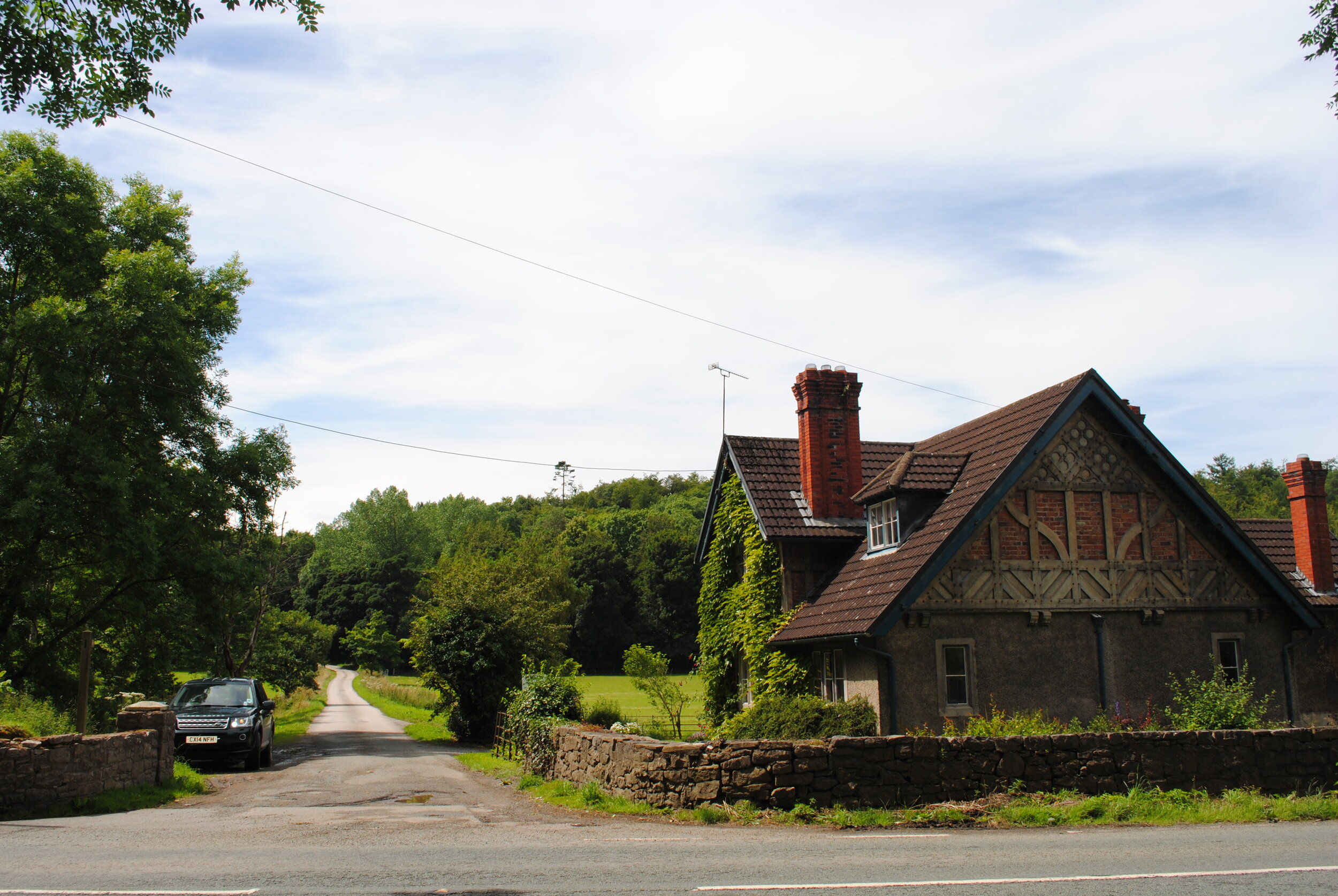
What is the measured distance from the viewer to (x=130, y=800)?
1263 centimetres

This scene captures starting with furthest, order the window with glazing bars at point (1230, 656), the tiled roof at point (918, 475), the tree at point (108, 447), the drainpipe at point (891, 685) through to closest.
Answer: the tree at point (108, 447), the window with glazing bars at point (1230, 656), the tiled roof at point (918, 475), the drainpipe at point (891, 685)

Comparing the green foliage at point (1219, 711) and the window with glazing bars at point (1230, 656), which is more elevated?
the window with glazing bars at point (1230, 656)

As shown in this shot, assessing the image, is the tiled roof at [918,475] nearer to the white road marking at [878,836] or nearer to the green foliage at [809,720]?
the green foliage at [809,720]

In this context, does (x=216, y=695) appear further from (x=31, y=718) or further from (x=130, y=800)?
(x=130, y=800)

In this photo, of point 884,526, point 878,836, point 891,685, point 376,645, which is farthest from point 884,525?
point 376,645

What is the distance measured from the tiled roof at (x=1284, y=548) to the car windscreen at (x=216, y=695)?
75.2 ft

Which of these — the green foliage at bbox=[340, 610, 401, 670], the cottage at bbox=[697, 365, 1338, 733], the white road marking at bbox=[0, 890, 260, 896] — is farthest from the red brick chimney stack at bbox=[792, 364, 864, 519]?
the green foliage at bbox=[340, 610, 401, 670]

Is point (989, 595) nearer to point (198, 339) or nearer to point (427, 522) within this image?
point (198, 339)

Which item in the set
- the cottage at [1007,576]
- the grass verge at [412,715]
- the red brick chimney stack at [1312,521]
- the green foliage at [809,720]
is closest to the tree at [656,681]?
the cottage at [1007,576]

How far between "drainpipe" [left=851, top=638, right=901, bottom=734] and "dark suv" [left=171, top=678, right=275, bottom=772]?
1192 cm

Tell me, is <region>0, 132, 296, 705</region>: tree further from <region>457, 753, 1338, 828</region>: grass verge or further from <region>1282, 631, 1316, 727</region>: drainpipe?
<region>1282, 631, 1316, 727</region>: drainpipe

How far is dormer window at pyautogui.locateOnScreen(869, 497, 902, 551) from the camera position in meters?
19.2

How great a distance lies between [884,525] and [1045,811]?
28.6 feet

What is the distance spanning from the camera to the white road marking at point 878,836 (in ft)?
33.3
